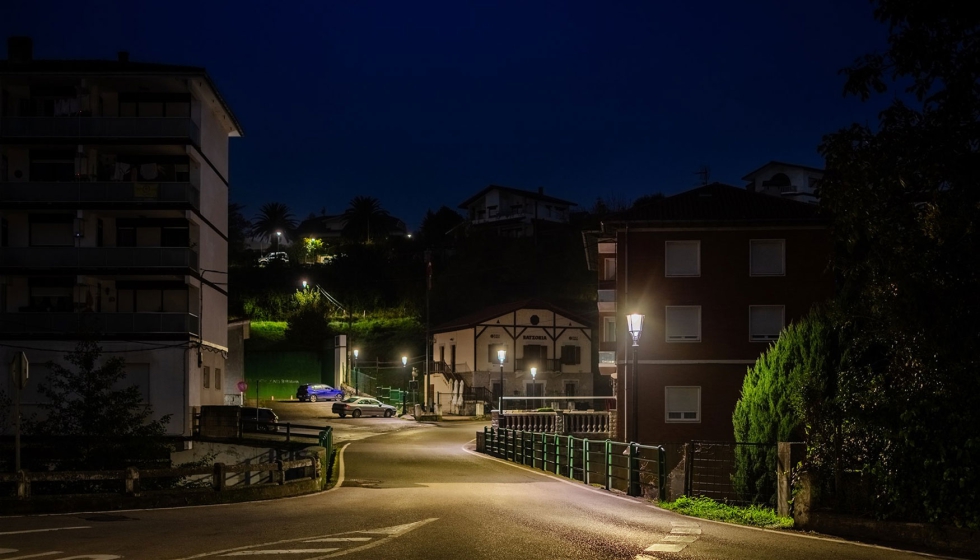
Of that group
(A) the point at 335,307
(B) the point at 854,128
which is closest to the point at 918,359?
(B) the point at 854,128

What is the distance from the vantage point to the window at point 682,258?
43.6 m

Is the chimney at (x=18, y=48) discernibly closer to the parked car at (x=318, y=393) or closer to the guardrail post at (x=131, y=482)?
the guardrail post at (x=131, y=482)

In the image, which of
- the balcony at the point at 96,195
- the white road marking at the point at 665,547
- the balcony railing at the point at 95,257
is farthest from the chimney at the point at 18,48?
the white road marking at the point at 665,547

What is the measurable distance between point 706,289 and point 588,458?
60.3ft

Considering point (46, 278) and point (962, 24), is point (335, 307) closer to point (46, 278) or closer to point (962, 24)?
point (46, 278)

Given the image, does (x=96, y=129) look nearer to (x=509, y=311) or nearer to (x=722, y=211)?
(x=722, y=211)

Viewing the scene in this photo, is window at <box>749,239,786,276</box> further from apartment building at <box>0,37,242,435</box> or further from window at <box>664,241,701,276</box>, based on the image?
apartment building at <box>0,37,242,435</box>

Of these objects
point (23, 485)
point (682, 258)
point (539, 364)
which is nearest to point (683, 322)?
point (682, 258)

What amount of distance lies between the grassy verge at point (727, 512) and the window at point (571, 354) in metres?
56.9

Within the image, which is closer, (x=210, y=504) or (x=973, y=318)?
(x=973, y=318)

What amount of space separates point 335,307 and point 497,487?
6604 cm

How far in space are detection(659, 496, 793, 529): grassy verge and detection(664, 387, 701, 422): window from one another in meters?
22.6

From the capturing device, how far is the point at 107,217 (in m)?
44.2

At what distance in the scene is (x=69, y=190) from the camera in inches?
1661
